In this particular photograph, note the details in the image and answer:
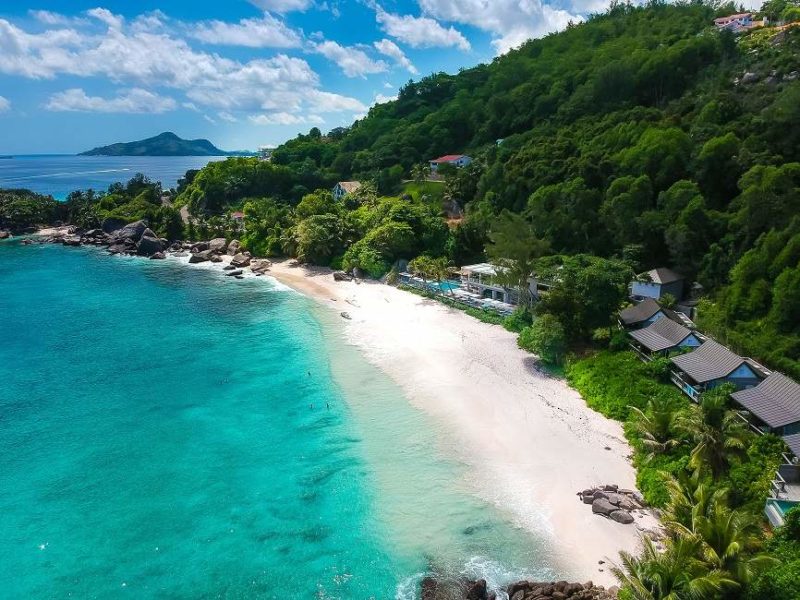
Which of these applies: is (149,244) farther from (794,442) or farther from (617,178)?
(794,442)

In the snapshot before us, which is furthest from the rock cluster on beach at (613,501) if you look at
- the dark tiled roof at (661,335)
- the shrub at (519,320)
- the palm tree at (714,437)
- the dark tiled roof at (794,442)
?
the shrub at (519,320)

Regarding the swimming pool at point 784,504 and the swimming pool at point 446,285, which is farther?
the swimming pool at point 446,285

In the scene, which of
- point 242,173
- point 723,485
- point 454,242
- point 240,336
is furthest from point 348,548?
point 242,173

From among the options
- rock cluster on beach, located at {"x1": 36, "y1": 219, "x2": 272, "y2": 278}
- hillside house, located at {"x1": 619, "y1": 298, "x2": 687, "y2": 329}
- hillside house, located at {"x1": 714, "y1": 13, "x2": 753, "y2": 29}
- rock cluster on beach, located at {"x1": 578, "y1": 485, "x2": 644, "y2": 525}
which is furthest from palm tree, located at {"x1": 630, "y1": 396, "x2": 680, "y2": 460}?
hillside house, located at {"x1": 714, "y1": 13, "x2": 753, "y2": 29}

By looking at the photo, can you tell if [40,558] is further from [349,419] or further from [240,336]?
[240,336]

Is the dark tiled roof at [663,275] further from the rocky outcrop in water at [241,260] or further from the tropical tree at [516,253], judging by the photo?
the rocky outcrop in water at [241,260]

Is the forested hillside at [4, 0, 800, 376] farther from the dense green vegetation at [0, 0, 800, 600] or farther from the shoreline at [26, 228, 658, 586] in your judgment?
the shoreline at [26, 228, 658, 586]
